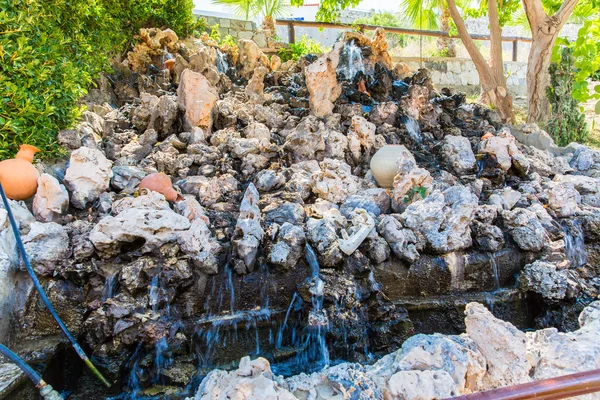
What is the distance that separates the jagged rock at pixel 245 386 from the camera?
2129 millimetres

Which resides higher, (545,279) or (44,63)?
(44,63)

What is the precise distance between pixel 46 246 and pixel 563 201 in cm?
484

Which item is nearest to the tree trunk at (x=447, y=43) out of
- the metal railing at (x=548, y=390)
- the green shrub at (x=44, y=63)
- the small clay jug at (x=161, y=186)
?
the green shrub at (x=44, y=63)

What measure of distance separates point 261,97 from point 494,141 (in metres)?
3.36

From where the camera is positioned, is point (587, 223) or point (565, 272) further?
point (587, 223)

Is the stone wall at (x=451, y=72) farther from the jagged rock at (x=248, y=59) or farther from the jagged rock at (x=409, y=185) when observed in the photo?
the jagged rock at (x=409, y=185)

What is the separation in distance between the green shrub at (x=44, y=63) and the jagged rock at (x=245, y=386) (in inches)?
124

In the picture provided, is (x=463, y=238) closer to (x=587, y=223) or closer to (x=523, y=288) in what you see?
(x=523, y=288)

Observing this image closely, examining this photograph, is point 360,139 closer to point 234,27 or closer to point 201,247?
point 201,247

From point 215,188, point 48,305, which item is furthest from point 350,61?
point 48,305

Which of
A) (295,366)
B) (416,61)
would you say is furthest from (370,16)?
(295,366)

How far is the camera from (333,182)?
15.4ft

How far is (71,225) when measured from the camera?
153 inches

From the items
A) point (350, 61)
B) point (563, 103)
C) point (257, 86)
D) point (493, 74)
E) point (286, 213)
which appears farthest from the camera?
point (493, 74)
